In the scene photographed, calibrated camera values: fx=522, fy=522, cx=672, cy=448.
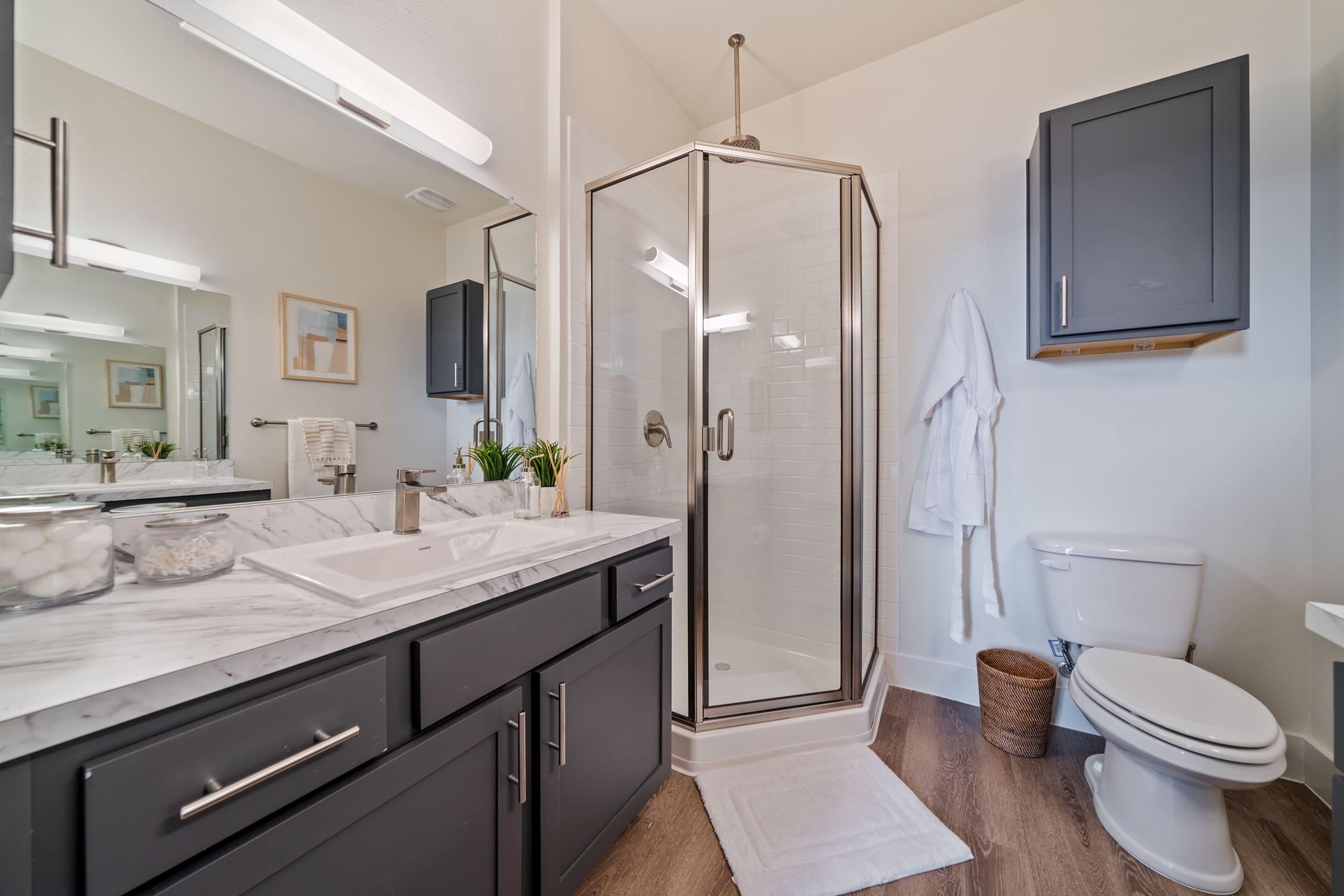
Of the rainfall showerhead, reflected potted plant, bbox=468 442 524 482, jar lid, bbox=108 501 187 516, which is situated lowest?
jar lid, bbox=108 501 187 516

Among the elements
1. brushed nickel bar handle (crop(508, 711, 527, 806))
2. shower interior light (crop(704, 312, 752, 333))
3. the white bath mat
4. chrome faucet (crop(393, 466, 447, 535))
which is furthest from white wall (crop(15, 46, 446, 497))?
the white bath mat

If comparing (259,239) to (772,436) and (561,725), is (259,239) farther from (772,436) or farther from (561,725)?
(772,436)

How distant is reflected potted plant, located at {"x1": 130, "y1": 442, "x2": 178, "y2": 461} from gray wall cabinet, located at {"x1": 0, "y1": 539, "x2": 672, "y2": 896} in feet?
2.18

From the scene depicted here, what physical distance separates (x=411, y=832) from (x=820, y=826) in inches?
45.6

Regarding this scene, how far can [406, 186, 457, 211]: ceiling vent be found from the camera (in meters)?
1.42

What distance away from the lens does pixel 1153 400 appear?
1840 millimetres

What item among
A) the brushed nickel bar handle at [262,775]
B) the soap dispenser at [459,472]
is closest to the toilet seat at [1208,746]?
the brushed nickel bar handle at [262,775]

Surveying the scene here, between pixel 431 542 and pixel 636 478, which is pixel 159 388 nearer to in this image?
pixel 431 542

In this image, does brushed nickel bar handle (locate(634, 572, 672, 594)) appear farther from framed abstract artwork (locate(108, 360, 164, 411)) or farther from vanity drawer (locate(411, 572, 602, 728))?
framed abstract artwork (locate(108, 360, 164, 411))

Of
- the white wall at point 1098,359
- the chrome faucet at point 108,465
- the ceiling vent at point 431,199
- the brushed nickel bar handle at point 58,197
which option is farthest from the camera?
the white wall at point 1098,359

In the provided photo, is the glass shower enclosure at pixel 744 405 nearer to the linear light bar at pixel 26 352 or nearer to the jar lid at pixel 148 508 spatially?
the jar lid at pixel 148 508

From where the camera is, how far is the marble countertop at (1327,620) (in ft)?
2.90

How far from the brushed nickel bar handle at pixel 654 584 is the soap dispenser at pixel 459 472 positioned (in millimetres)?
636

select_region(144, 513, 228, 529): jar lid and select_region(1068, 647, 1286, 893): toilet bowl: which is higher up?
select_region(144, 513, 228, 529): jar lid
